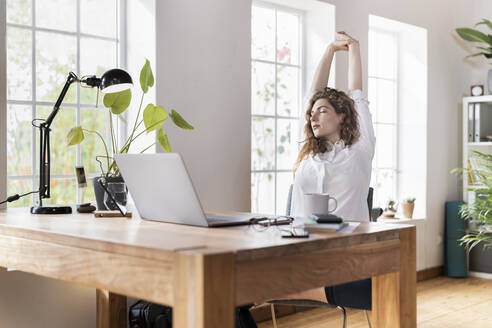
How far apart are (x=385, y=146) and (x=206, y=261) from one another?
4.03 m

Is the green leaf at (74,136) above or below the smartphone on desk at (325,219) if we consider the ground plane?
above

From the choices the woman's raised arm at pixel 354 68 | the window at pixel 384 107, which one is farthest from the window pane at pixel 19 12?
the window at pixel 384 107

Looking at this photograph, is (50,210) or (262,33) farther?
Result: (262,33)

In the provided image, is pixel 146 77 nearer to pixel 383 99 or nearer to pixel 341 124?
pixel 341 124

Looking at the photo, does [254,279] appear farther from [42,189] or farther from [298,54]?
[298,54]

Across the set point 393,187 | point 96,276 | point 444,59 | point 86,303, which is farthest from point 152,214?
point 444,59

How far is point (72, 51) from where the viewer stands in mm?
3096

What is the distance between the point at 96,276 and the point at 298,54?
10.1 ft

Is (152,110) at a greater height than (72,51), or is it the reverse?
(72,51)

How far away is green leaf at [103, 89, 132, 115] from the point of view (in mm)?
2598

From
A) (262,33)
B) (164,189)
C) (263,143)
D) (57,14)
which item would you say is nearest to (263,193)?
(263,143)

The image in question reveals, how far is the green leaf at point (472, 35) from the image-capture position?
16.6 ft

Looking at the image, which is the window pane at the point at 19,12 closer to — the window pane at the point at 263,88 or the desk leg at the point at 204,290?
the window pane at the point at 263,88

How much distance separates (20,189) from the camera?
2898 mm
